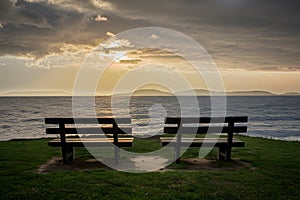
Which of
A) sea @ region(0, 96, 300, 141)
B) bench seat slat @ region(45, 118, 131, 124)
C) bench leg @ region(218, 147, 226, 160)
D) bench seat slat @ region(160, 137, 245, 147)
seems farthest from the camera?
sea @ region(0, 96, 300, 141)

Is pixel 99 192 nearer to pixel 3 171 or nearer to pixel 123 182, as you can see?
pixel 123 182

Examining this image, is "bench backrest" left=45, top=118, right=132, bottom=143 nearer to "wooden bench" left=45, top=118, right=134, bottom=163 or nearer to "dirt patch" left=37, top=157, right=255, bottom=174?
"wooden bench" left=45, top=118, right=134, bottom=163

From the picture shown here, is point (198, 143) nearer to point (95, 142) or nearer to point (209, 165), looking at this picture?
point (209, 165)

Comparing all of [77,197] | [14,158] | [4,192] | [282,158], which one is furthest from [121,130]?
[282,158]

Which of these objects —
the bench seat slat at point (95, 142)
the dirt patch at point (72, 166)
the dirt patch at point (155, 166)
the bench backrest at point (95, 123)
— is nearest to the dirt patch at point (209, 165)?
the dirt patch at point (155, 166)

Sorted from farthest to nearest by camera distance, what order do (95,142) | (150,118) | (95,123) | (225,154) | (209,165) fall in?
(150,118) → (225,154) → (209,165) → (95,142) → (95,123)

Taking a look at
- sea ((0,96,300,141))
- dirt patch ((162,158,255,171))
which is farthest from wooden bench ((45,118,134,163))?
sea ((0,96,300,141))

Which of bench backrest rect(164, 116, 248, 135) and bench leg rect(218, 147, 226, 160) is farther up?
bench backrest rect(164, 116, 248, 135)

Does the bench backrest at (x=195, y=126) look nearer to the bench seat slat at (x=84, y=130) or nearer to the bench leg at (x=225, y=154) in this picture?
the bench leg at (x=225, y=154)

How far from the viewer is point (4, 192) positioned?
5.52 meters

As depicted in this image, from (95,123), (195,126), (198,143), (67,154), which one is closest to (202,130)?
(195,126)

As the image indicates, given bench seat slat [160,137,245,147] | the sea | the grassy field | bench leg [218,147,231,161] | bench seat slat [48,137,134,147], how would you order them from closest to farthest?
the grassy field, bench seat slat [48,137,134,147], bench seat slat [160,137,245,147], bench leg [218,147,231,161], the sea

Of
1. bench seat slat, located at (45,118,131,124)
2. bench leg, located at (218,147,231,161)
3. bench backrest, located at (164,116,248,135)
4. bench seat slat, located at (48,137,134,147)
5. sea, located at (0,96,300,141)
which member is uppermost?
bench seat slat, located at (45,118,131,124)

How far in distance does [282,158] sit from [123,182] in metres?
6.60
